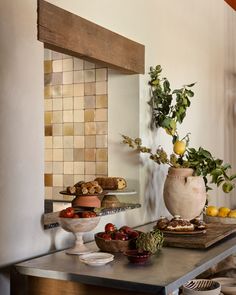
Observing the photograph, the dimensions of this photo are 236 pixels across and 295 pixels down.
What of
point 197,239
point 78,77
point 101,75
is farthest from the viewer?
point 78,77

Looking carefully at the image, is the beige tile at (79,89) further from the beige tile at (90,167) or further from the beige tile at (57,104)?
the beige tile at (90,167)

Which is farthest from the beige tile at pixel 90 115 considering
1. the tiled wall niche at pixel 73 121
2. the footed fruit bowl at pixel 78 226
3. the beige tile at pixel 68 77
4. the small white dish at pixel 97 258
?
the small white dish at pixel 97 258

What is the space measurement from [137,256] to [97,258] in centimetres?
14

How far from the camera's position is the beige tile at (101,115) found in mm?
2812

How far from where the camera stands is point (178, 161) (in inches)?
103

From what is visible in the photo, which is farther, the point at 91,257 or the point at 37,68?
the point at 37,68

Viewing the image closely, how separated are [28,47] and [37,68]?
9 centimetres

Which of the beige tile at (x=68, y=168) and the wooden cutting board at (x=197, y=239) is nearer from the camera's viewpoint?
the wooden cutting board at (x=197, y=239)

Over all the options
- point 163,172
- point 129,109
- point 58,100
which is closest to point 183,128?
point 163,172

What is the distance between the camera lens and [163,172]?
116 inches

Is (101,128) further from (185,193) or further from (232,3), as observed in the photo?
(232,3)

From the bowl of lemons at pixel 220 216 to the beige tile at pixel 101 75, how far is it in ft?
3.02

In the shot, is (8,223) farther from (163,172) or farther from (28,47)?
(163,172)

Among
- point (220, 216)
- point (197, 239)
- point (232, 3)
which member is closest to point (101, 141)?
point (220, 216)
